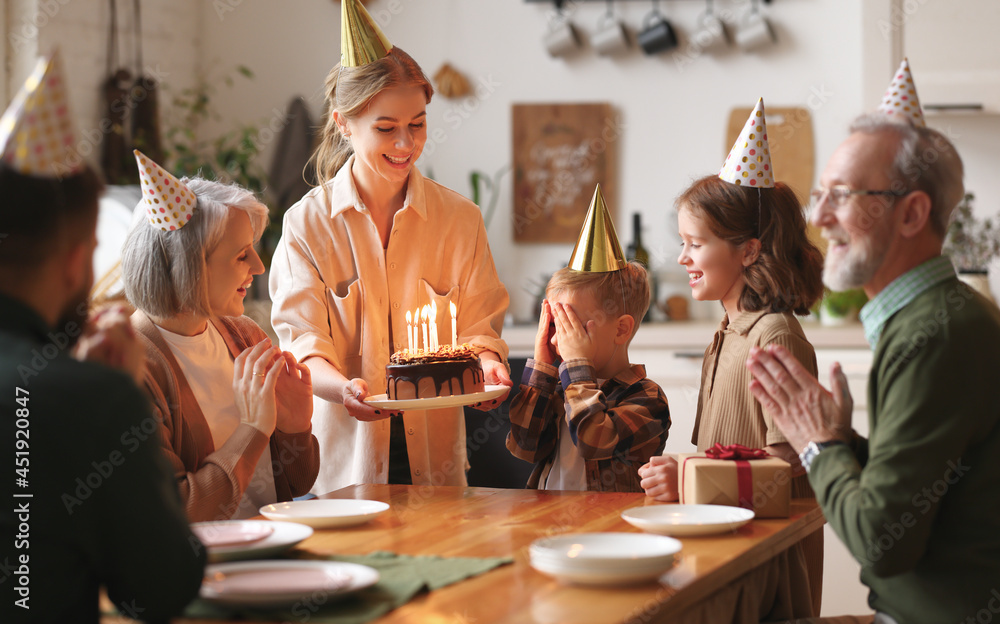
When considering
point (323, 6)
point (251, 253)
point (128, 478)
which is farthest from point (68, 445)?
point (323, 6)

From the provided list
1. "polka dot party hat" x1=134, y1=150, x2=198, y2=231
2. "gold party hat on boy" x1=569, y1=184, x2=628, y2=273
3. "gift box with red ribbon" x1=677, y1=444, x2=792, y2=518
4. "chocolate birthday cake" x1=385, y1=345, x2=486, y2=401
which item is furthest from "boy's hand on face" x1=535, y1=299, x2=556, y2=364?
"polka dot party hat" x1=134, y1=150, x2=198, y2=231

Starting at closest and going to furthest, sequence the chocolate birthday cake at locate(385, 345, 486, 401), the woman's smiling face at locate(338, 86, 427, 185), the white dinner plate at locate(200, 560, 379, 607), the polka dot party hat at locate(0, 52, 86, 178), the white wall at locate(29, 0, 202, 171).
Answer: the polka dot party hat at locate(0, 52, 86, 178)
the white dinner plate at locate(200, 560, 379, 607)
the chocolate birthday cake at locate(385, 345, 486, 401)
the woman's smiling face at locate(338, 86, 427, 185)
the white wall at locate(29, 0, 202, 171)

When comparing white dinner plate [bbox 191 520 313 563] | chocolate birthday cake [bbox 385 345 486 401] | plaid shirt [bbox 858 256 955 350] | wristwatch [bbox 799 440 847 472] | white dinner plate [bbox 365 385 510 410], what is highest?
plaid shirt [bbox 858 256 955 350]

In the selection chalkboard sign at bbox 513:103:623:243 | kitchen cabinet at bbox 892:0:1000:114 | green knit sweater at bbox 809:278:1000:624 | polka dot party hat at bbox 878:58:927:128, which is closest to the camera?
green knit sweater at bbox 809:278:1000:624

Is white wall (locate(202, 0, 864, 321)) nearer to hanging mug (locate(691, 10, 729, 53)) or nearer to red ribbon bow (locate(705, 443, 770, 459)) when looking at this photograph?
hanging mug (locate(691, 10, 729, 53))

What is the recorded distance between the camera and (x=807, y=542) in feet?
6.40

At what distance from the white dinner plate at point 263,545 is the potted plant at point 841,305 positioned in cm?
304

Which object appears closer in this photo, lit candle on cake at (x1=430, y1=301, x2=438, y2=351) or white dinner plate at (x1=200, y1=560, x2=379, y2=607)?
white dinner plate at (x1=200, y1=560, x2=379, y2=607)

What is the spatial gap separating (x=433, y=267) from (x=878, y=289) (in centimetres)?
123

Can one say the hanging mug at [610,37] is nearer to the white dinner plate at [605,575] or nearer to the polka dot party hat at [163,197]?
the polka dot party hat at [163,197]

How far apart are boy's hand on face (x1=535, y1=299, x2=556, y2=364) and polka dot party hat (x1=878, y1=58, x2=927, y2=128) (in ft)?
2.99

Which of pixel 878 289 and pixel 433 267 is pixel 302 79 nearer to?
pixel 433 267

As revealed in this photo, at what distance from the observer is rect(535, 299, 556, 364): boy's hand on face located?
88.1 inches

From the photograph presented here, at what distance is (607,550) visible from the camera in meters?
1.36
